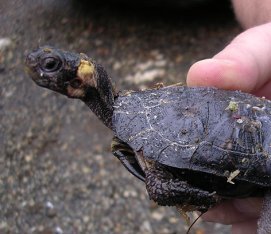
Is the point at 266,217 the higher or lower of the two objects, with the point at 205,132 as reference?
lower

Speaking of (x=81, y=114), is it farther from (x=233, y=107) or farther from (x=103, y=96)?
(x=233, y=107)

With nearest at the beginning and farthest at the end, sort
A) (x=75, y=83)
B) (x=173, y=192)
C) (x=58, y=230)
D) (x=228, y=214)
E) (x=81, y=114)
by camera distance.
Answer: (x=173, y=192) → (x=75, y=83) → (x=228, y=214) → (x=58, y=230) → (x=81, y=114)

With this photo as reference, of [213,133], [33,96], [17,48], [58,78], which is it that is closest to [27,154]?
[33,96]

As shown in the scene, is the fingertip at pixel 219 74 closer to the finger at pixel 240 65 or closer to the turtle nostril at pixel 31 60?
the finger at pixel 240 65

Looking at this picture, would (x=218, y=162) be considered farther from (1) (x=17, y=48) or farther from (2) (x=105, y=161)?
(1) (x=17, y=48)

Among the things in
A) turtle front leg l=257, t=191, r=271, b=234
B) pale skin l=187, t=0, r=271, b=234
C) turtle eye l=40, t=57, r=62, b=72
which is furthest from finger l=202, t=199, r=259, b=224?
turtle eye l=40, t=57, r=62, b=72

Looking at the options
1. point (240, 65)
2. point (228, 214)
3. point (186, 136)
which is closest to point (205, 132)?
point (186, 136)

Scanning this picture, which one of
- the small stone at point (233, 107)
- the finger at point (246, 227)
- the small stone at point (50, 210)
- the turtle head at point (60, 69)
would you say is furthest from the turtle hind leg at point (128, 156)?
the small stone at point (50, 210)
